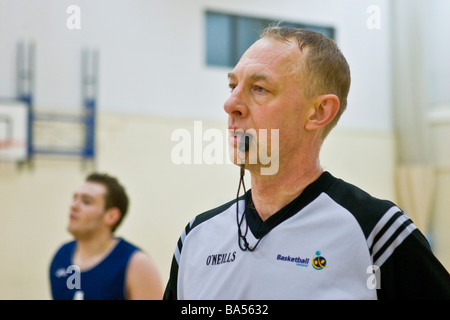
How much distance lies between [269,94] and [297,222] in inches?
10.2

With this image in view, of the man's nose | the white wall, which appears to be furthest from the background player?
the white wall

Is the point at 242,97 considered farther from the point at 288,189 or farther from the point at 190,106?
the point at 190,106

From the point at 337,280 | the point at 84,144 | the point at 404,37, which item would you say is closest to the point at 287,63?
the point at 337,280

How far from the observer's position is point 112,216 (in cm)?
277

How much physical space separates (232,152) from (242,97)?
4.4 inches

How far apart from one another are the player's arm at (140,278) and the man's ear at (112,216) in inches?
12.3

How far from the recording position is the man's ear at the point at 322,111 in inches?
47.0

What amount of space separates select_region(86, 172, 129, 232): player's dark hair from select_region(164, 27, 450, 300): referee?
5.17 ft

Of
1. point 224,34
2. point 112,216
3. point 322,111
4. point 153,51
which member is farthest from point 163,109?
point 322,111

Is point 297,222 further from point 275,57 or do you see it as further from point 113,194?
point 113,194

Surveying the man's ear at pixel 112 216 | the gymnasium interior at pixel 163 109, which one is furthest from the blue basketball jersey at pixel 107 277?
the gymnasium interior at pixel 163 109

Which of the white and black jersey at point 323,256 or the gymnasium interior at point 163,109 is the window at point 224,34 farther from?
the white and black jersey at point 323,256

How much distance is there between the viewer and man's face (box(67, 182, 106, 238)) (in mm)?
2789

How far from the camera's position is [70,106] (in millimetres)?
5625
